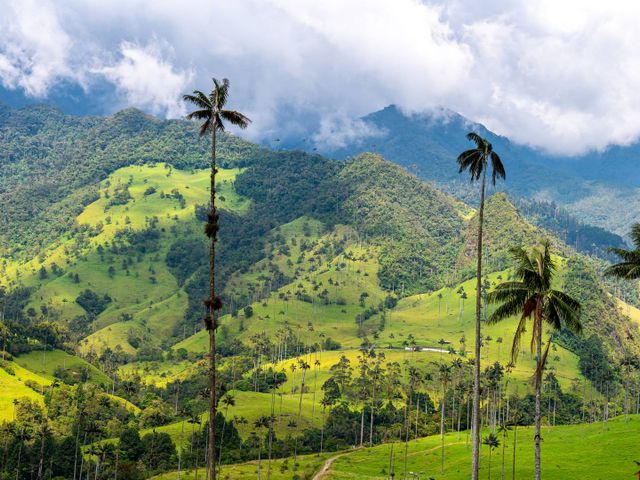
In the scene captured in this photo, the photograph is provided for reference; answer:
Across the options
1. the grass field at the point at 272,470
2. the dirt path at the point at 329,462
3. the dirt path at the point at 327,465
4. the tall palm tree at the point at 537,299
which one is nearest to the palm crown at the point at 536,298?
the tall palm tree at the point at 537,299

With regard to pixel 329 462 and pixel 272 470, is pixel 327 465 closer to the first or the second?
pixel 329 462

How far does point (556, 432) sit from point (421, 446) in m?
30.3

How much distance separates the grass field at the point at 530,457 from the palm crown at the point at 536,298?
67952mm

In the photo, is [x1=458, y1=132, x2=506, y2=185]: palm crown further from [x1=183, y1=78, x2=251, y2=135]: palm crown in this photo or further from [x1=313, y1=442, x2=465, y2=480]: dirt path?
[x1=313, y1=442, x2=465, y2=480]: dirt path

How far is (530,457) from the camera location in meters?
126

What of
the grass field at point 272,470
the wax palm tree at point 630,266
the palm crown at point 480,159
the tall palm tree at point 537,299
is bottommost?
the grass field at point 272,470

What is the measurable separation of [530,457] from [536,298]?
9102cm

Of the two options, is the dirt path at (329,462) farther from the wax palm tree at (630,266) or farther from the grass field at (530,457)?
the wax palm tree at (630,266)

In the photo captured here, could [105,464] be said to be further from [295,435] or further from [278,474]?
[295,435]

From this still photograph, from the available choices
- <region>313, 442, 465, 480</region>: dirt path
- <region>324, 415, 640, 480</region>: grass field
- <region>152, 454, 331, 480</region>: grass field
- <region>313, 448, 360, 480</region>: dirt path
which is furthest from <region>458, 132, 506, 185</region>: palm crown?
<region>152, 454, 331, 480</region>: grass field

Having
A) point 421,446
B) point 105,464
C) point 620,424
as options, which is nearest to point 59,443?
point 105,464

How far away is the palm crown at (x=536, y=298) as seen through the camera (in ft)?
150

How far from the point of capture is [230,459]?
15912 cm

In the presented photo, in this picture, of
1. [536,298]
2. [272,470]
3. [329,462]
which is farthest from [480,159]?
[329,462]
